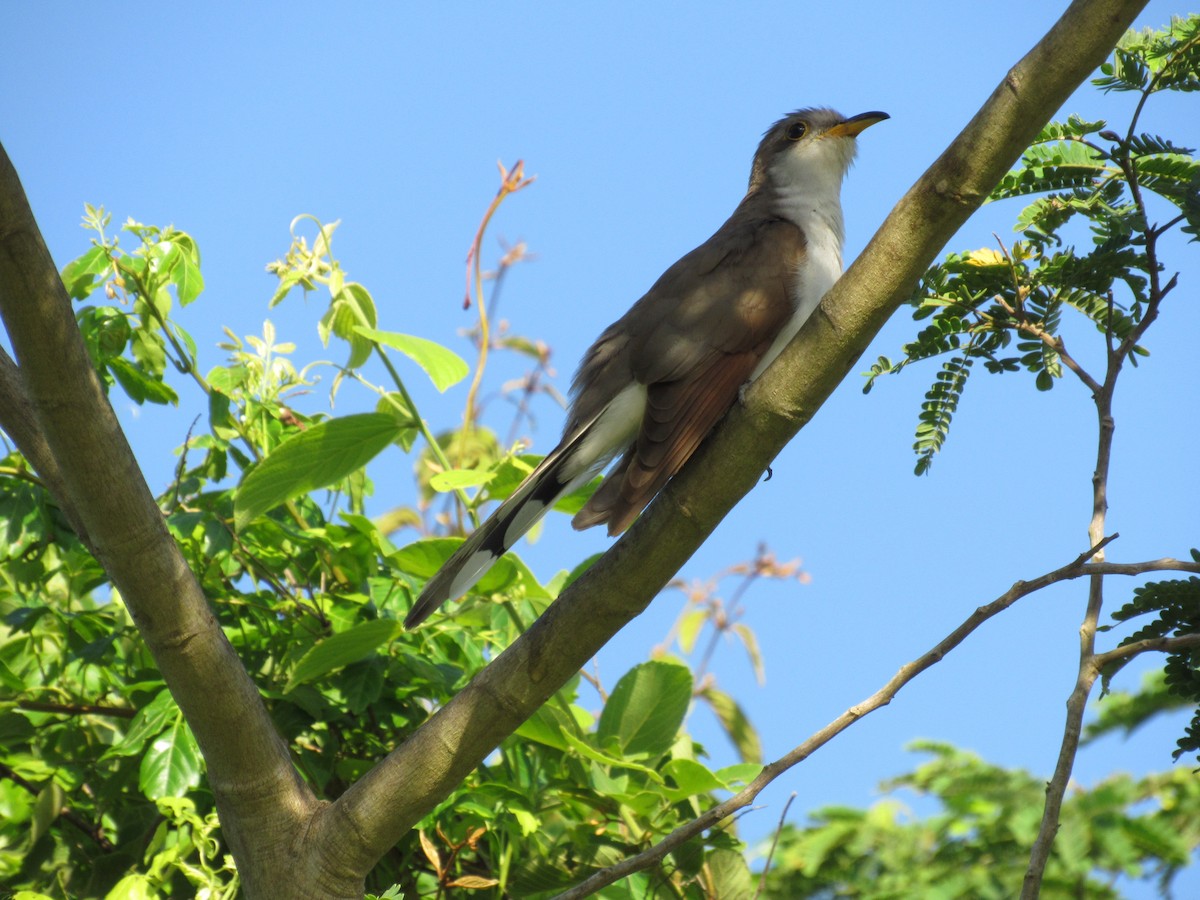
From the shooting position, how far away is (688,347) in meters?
3.27

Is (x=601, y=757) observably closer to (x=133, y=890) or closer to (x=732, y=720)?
(x=133, y=890)

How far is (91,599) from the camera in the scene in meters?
3.90

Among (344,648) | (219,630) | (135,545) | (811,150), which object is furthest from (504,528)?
(811,150)

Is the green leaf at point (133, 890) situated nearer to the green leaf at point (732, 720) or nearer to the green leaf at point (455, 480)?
the green leaf at point (455, 480)

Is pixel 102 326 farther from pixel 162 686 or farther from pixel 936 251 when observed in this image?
pixel 936 251

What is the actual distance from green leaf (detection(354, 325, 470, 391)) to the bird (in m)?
0.34

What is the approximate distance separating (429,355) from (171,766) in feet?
3.92

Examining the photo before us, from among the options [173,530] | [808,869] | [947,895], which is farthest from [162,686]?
[947,895]

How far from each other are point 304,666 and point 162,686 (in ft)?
1.62

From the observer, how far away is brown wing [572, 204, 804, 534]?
285cm

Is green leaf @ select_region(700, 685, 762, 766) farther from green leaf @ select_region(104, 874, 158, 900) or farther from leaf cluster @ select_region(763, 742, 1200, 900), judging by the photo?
green leaf @ select_region(104, 874, 158, 900)

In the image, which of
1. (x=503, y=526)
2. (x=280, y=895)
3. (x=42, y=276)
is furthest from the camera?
(x=503, y=526)

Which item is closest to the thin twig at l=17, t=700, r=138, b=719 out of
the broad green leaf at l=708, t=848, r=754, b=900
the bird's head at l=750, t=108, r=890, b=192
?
the broad green leaf at l=708, t=848, r=754, b=900

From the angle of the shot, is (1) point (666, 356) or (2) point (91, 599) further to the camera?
(2) point (91, 599)
